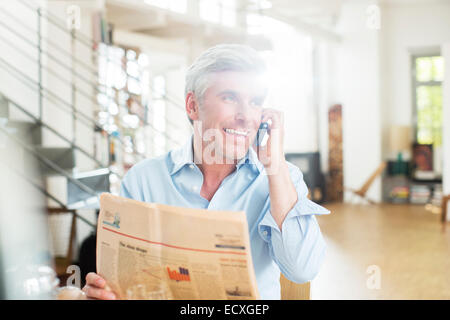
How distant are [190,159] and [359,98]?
7794 millimetres

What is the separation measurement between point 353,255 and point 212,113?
3569 millimetres

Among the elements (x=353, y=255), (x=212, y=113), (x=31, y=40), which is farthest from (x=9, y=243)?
(x=353, y=255)

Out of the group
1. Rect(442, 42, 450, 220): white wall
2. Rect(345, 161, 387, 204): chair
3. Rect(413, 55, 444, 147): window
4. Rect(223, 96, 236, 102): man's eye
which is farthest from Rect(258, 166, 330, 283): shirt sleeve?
Rect(413, 55, 444, 147): window

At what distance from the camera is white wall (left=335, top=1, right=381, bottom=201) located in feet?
27.3

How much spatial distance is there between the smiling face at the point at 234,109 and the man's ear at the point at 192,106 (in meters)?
0.05

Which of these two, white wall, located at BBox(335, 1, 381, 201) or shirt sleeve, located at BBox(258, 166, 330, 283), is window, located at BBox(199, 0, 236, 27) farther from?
shirt sleeve, located at BBox(258, 166, 330, 283)

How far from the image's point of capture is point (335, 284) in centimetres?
339

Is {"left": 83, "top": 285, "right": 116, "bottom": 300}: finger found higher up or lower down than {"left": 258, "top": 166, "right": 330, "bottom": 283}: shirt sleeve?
lower down

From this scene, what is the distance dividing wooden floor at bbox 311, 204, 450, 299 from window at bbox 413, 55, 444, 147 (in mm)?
2460

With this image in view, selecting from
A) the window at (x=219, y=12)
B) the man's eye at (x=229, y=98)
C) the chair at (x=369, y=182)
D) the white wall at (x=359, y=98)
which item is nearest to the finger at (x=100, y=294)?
the man's eye at (x=229, y=98)

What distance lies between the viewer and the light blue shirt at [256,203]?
1.06 meters

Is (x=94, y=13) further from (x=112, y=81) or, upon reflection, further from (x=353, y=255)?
(x=353, y=255)

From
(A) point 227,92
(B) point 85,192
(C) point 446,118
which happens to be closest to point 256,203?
(A) point 227,92

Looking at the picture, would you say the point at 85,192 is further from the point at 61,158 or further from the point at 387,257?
the point at 387,257
